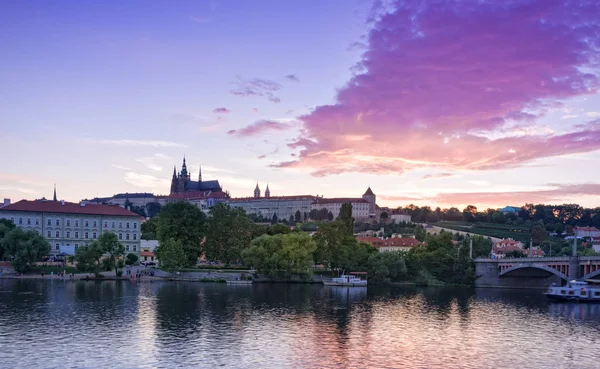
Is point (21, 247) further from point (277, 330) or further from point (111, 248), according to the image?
point (277, 330)

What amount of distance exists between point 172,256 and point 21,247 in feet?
65.8

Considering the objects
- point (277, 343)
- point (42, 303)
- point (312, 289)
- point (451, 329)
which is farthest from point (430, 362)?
point (312, 289)

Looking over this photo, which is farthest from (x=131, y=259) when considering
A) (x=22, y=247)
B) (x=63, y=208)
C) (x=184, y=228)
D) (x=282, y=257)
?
(x=282, y=257)

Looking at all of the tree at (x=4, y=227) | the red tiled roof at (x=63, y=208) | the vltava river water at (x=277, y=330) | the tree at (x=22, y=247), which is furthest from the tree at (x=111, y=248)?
the red tiled roof at (x=63, y=208)

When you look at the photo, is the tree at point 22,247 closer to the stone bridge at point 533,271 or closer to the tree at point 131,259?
the tree at point 131,259

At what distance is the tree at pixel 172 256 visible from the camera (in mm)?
91000

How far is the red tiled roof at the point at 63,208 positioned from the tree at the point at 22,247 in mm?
16173

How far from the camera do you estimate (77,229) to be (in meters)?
107

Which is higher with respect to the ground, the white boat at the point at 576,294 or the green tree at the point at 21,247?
the green tree at the point at 21,247

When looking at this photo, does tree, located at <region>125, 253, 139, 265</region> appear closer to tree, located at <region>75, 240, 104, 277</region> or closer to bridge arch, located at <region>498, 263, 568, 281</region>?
tree, located at <region>75, 240, 104, 277</region>

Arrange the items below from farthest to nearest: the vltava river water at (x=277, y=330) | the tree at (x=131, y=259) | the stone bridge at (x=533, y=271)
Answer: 1. the tree at (x=131, y=259)
2. the stone bridge at (x=533, y=271)
3. the vltava river water at (x=277, y=330)

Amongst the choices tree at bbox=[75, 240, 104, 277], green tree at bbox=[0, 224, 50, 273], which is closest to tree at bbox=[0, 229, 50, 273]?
green tree at bbox=[0, 224, 50, 273]

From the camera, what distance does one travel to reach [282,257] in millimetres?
91750

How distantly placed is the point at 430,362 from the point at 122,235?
3257 inches
